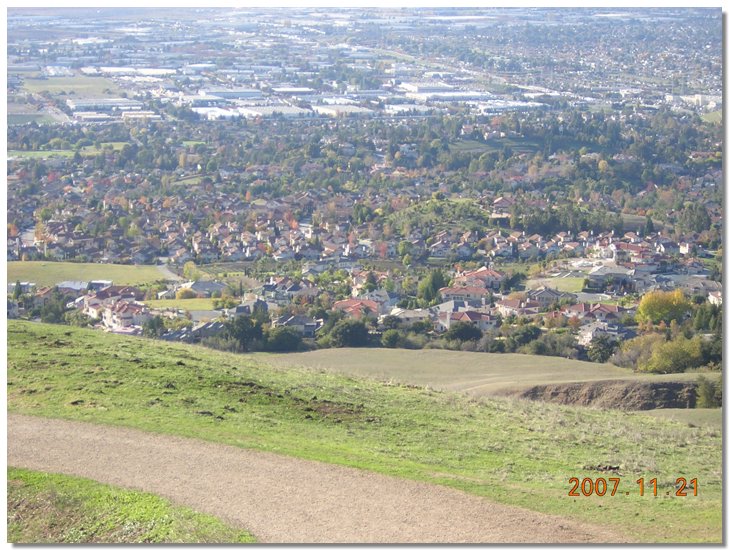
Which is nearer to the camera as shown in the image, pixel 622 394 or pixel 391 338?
pixel 622 394

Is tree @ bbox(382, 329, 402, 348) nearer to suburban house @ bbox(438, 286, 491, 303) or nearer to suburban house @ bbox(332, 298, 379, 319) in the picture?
suburban house @ bbox(332, 298, 379, 319)

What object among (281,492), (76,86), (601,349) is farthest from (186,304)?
(76,86)

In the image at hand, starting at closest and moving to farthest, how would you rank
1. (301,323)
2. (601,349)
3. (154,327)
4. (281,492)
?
(281,492)
(601,349)
(154,327)
(301,323)

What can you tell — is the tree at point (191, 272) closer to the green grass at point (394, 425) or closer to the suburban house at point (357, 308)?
the suburban house at point (357, 308)

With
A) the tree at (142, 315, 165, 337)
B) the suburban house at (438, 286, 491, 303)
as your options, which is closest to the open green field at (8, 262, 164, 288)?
the tree at (142, 315, 165, 337)

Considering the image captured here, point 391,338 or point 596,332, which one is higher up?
point 391,338

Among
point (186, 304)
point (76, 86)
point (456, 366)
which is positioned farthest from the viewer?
point (76, 86)

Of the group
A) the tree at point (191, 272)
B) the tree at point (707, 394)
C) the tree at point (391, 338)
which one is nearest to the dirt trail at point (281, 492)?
the tree at point (707, 394)

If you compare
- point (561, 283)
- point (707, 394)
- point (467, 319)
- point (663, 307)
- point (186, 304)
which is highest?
point (707, 394)

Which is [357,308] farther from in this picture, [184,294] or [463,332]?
[184,294]
